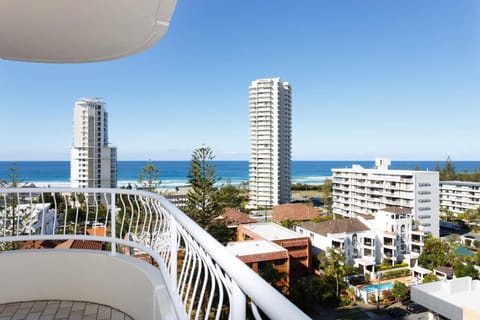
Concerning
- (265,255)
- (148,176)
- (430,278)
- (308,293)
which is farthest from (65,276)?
(430,278)

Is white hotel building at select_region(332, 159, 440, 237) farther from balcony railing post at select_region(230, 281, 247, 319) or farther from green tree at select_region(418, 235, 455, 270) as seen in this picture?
balcony railing post at select_region(230, 281, 247, 319)

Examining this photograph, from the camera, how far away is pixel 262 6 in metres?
28.5

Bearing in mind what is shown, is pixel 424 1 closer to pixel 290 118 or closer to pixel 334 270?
pixel 290 118

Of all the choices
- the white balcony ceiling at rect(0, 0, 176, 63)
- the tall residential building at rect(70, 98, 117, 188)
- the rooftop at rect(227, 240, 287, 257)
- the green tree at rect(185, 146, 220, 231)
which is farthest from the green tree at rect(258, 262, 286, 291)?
the tall residential building at rect(70, 98, 117, 188)

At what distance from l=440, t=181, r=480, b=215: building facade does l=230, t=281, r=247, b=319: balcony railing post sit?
33.9 meters

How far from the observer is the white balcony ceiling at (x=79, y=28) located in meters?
1.60

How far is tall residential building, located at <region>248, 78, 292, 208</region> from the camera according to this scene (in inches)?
1204

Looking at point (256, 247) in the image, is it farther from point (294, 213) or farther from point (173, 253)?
point (294, 213)

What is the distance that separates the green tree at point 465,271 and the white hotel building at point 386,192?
7.35 meters

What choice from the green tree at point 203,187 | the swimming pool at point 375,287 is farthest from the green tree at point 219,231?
the swimming pool at point 375,287

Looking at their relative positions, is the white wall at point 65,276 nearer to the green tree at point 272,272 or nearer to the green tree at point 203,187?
the green tree at point 272,272

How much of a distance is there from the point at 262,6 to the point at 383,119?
82.5ft

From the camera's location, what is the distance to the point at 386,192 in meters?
23.7

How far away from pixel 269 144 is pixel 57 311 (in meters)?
29.6
